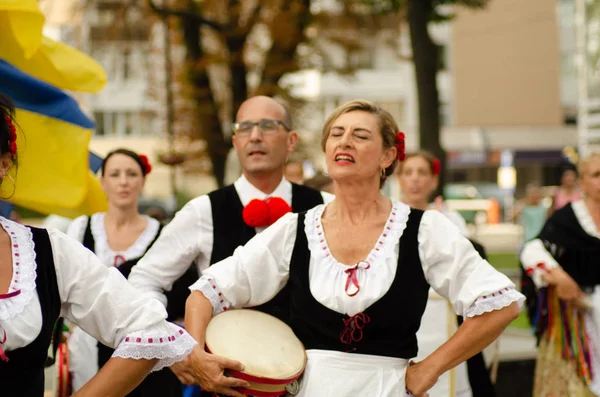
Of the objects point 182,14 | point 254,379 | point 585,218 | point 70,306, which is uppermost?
point 182,14

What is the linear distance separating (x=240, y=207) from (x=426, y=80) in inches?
235

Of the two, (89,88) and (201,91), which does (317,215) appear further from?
(201,91)

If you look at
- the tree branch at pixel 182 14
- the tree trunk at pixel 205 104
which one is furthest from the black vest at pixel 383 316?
the tree trunk at pixel 205 104

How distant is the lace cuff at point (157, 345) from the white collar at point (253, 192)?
185cm

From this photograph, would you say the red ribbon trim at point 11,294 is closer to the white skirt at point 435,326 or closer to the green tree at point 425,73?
the white skirt at point 435,326

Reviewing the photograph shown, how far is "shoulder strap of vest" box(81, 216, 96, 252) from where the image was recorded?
5.80 meters

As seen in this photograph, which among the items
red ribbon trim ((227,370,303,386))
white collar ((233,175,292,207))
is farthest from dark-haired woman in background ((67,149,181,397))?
red ribbon trim ((227,370,303,386))

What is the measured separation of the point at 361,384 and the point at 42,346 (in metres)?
1.17

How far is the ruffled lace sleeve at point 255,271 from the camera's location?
343 centimetres

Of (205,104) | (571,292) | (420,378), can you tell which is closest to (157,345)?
(420,378)

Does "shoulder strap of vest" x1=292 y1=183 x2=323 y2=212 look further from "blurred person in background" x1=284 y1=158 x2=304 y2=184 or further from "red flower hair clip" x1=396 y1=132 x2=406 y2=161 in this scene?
"blurred person in background" x1=284 y1=158 x2=304 y2=184

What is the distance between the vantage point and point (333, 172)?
3.39 meters

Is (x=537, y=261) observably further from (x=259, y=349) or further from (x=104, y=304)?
(x=104, y=304)

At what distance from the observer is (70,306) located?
270 centimetres
